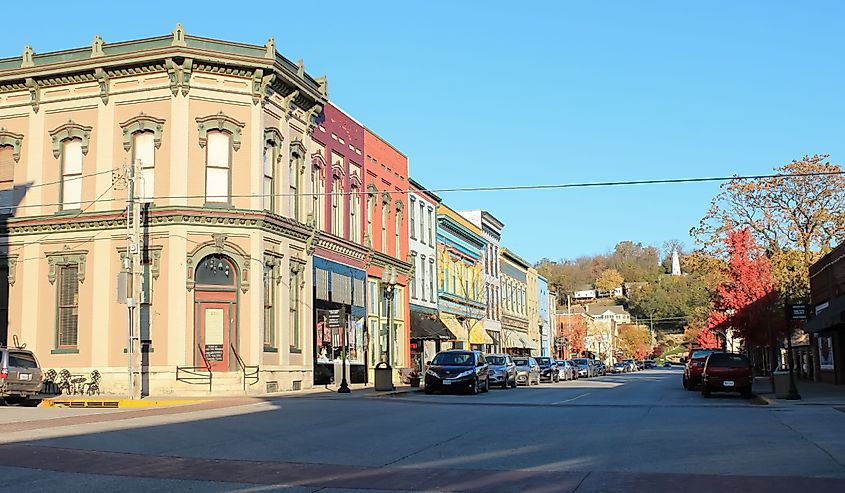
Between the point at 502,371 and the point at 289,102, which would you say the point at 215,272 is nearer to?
the point at 289,102

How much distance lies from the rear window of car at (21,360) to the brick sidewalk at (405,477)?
15.4 m

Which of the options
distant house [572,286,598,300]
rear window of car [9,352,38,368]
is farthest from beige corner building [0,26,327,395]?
distant house [572,286,598,300]

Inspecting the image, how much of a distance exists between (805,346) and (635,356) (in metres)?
102

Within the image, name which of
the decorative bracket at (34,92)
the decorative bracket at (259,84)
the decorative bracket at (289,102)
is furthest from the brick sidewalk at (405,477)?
the decorative bracket at (34,92)

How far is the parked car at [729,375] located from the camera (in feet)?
102

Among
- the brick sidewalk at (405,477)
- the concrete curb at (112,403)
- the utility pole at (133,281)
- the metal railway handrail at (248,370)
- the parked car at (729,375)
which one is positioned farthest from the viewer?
the metal railway handrail at (248,370)

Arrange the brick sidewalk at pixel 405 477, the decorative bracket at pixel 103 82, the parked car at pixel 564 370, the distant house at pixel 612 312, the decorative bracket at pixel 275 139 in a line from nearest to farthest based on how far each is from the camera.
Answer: the brick sidewalk at pixel 405 477
the decorative bracket at pixel 103 82
the decorative bracket at pixel 275 139
the parked car at pixel 564 370
the distant house at pixel 612 312

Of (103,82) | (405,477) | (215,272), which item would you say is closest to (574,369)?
(215,272)

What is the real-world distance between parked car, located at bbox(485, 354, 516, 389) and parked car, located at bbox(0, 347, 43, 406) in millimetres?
19140

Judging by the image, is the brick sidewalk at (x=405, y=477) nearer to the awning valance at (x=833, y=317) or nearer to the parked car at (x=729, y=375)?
the parked car at (x=729, y=375)

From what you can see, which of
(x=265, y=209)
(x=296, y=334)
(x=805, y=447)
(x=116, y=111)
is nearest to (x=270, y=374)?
(x=296, y=334)

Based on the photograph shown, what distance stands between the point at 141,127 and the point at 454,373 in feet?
48.1

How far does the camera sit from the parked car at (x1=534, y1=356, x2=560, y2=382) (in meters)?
51.3

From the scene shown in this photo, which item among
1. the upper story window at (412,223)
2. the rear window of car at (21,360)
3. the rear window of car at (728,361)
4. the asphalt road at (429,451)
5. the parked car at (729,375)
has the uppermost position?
the upper story window at (412,223)
